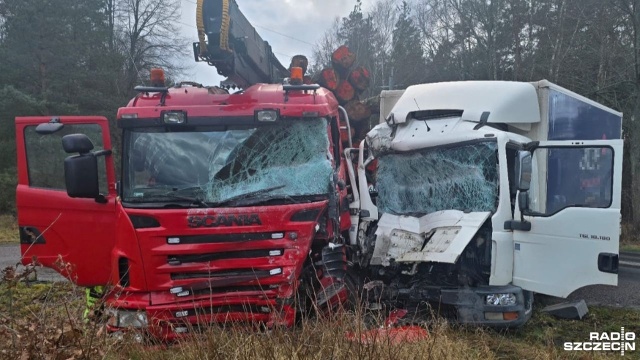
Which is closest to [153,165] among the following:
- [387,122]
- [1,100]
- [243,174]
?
[243,174]

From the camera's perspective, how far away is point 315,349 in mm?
3043

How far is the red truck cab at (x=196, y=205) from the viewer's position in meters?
4.14

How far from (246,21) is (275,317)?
11.9 ft

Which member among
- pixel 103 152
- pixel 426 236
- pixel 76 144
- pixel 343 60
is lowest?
pixel 426 236

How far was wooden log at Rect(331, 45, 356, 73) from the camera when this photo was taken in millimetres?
8297

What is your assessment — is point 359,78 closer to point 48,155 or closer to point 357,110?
point 357,110

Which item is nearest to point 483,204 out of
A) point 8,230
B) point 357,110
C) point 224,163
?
point 224,163

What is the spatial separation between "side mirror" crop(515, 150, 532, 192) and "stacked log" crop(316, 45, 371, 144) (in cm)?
379

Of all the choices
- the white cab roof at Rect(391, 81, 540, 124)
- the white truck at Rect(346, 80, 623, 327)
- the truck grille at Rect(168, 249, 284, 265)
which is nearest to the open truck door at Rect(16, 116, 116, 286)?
the truck grille at Rect(168, 249, 284, 265)

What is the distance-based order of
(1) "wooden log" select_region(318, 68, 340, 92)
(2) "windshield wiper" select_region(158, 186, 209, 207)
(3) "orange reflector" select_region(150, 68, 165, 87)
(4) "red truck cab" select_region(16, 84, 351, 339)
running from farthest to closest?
(1) "wooden log" select_region(318, 68, 340, 92) → (3) "orange reflector" select_region(150, 68, 165, 87) → (2) "windshield wiper" select_region(158, 186, 209, 207) → (4) "red truck cab" select_region(16, 84, 351, 339)

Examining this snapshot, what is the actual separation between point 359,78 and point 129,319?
18.6 ft

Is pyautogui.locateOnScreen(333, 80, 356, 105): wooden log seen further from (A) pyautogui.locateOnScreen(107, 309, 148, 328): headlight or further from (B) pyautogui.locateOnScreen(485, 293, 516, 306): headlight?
(A) pyautogui.locateOnScreen(107, 309, 148, 328): headlight

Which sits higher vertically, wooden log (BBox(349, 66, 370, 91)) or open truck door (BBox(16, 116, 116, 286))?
Answer: wooden log (BBox(349, 66, 370, 91))

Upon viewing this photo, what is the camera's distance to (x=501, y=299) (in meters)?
4.71
